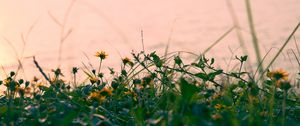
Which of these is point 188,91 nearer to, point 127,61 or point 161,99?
point 161,99

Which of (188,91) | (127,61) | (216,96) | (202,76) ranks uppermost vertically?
(127,61)

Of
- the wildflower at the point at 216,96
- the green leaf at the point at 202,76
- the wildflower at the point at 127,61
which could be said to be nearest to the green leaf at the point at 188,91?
the wildflower at the point at 216,96

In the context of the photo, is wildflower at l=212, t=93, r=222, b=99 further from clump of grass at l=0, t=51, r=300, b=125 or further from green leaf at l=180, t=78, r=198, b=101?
green leaf at l=180, t=78, r=198, b=101

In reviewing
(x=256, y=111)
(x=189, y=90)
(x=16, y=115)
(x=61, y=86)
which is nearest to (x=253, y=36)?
(x=189, y=90)

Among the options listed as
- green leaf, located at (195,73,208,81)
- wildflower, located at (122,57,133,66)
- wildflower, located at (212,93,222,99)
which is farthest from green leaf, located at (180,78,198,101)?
wildflower, located at (122,57,133,66)

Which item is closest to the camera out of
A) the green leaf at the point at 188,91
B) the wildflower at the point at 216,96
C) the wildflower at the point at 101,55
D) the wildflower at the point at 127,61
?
the green leaf at the point at 188,91

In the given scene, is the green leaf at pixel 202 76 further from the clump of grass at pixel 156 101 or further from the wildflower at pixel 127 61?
the wildflower at pixel 127 61

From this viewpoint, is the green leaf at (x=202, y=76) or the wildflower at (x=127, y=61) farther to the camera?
the wildflower at (x=127, y=61)

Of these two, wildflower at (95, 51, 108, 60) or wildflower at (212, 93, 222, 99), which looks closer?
wildflower at (212, 93, 222, 99)

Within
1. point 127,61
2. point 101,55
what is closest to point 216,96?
point 127,61
